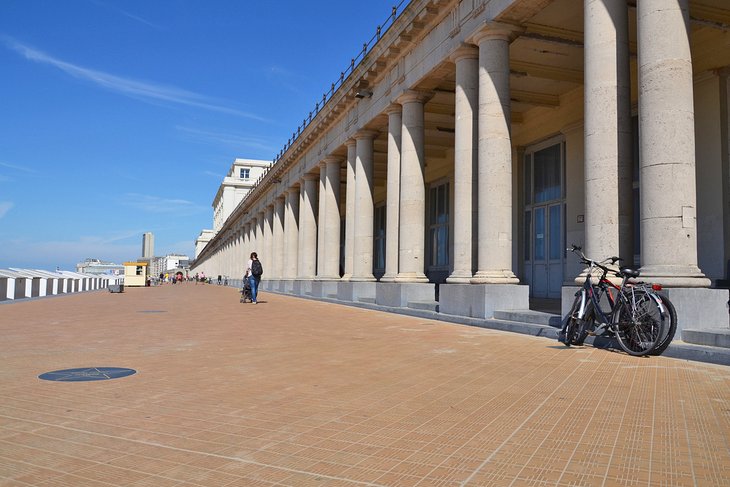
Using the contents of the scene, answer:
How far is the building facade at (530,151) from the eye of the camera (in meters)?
8.66

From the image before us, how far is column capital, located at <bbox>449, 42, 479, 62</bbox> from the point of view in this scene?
48.5 feet

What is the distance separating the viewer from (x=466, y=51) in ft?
48.8

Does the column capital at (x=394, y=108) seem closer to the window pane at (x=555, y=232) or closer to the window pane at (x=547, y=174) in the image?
the window pane at (x=547, y=174)

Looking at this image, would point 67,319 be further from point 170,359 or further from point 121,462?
point 121,462

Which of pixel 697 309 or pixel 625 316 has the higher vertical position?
pixel 697 309

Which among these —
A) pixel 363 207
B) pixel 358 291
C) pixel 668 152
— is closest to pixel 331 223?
pixel 363 207

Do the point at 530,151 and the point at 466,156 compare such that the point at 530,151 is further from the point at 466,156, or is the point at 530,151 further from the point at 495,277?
the point at 495,277

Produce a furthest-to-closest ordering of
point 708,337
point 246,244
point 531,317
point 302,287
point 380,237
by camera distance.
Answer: point 246,244, point 380,237, point 302,287, point 531,317, point 708,337

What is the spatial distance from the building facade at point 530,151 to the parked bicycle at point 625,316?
75 centimetres

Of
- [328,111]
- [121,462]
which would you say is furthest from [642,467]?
[328,111]

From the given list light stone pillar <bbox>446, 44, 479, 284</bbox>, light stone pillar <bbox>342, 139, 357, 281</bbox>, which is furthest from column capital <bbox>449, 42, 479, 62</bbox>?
light stone pillar <bbox>342, 139, 357, 281</bbox>

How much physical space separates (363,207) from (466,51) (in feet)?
30.5

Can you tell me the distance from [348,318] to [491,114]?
6.35m

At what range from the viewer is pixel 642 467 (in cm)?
347
